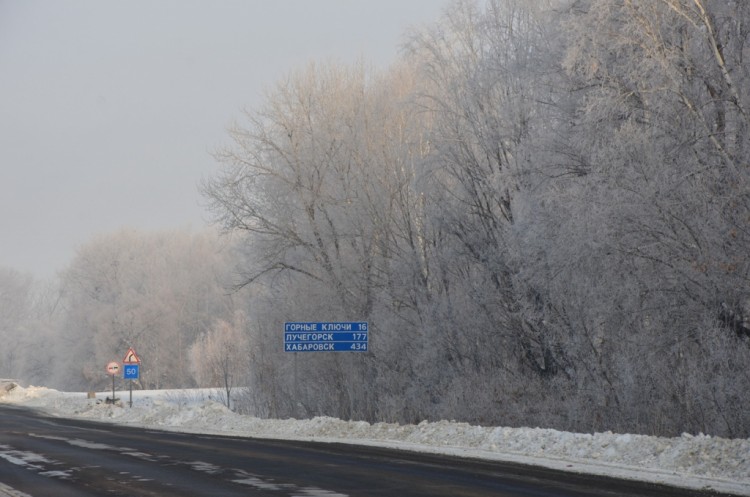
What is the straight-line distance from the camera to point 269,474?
48.5 feet

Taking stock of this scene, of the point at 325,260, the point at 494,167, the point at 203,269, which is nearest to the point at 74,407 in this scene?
the point at 325,260

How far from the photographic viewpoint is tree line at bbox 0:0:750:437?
19484 mm

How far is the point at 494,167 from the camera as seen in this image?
31.1 metres

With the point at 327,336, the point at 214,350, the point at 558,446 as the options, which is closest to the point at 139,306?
the point at 214,350

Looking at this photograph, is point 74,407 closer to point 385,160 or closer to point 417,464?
point 385,160

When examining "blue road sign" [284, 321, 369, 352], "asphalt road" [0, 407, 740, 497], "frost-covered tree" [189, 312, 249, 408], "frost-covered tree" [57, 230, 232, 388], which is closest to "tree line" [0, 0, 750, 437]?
"blue road sign" [284, 321, 369, 352]

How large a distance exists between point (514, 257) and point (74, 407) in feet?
97.9

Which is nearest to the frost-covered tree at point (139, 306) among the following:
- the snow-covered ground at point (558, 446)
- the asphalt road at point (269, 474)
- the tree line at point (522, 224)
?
the tree line at point (522, 224)

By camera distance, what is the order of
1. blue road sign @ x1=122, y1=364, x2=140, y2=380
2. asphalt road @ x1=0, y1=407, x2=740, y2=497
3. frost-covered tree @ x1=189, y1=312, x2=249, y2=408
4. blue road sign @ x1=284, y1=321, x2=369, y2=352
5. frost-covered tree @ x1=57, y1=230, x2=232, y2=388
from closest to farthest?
asphalt road @ x1=0, y1=407, x2=740, y2=497
blue road sign @ x1=284, y1=321, x2=369, y2=352
blue road sign @ x1=122, y1=364, x2=140, y2=380
frost-covered tree @ x1=189, y1=312, x2=249, y2=408
frost-covered tree @ x1=57, y1=230, x2=232, y2=388

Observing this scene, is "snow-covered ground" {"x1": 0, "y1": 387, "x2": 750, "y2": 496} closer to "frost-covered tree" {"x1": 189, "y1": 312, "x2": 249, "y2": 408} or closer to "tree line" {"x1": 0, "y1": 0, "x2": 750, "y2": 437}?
"tree line" {"x1": 0, "y1": 0, "x2": 750, "y2": 437}

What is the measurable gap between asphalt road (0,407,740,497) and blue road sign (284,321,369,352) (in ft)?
25.9

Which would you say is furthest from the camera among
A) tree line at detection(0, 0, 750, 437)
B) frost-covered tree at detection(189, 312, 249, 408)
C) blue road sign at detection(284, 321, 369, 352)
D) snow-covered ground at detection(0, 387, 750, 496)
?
frost-covered tree at detection(189, 312, 249, 408)

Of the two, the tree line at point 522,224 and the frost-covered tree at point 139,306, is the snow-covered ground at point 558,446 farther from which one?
the frost-covered tree at point 139,306

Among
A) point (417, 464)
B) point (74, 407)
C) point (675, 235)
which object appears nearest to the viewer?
point (417, 464)
